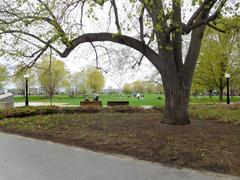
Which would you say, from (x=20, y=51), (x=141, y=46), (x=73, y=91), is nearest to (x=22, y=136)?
(x=20, y=51)

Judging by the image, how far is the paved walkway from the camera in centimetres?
425

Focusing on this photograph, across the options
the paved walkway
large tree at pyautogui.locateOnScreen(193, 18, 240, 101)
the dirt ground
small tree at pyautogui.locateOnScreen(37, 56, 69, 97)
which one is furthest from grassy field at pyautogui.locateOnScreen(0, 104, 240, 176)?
large tree at pyautogui.locateOnScreen(193, 18, 240, 101)

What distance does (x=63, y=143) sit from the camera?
22.2ft

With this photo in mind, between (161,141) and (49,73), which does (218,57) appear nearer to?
(49,73)

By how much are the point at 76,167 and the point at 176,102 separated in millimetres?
4588

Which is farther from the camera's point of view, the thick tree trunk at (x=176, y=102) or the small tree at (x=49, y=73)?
the small tree at (x=49, y=73)

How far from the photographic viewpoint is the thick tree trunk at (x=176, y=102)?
8328 millimetres

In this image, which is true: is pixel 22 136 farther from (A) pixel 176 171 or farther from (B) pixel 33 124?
(A) pixel 176 171

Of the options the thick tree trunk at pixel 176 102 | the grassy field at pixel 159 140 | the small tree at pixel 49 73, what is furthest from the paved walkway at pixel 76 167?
the small tree at pixel 49 73

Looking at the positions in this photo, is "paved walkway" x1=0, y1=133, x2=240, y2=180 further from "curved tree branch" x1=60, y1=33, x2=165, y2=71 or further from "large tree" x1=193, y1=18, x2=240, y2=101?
"large tree" x1=193, y1=18, x2=240, y2=101

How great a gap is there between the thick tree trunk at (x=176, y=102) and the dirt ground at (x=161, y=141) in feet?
1.24

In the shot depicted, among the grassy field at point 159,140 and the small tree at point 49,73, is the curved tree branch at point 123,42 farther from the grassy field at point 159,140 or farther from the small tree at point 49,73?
the small tree at point 49,73

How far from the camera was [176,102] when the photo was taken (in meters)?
8.35

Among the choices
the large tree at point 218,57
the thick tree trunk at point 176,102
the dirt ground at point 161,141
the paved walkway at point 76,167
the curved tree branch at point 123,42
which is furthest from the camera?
the large tree at point 218,57
